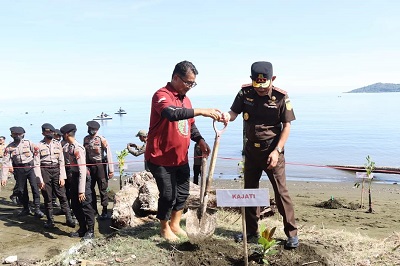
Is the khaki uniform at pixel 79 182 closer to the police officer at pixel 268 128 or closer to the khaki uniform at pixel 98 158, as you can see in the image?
the khaki uniform at pixel 98 158

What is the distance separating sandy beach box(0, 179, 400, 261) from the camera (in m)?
6.76

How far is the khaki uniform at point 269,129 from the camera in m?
4.49

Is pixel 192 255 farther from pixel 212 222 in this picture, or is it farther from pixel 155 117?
pixel 155 117

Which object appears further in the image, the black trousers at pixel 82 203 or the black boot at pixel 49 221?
the black boot at pixel 49 221

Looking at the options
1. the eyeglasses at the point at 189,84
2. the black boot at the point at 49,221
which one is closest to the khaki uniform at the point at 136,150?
the black boot at the point at 49,221

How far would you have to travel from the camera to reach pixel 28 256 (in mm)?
6297

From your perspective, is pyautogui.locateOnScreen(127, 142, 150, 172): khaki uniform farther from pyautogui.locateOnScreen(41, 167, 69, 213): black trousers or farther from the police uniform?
the police uniform

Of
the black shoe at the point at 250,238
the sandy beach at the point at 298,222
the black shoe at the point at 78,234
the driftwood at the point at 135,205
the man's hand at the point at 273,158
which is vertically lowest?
the sandy beach at the point at 298,222

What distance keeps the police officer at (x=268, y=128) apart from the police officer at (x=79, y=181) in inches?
133

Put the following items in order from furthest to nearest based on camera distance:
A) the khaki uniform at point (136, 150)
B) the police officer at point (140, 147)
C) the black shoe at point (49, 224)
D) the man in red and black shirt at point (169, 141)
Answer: the khaki uniform at point (136, 150) < the police officer at point (140, 147) < the black shoe at point (49, 224) < the man in red and black shirt at point (169, 141)

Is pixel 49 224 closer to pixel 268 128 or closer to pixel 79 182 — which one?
pixel 79 182

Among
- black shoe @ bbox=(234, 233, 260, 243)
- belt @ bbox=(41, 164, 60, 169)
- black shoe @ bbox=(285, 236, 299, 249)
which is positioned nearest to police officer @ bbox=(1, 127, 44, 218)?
belt @ bbox=(41, 164, 60, 169)

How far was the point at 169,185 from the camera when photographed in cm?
470

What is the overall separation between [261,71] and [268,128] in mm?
728
